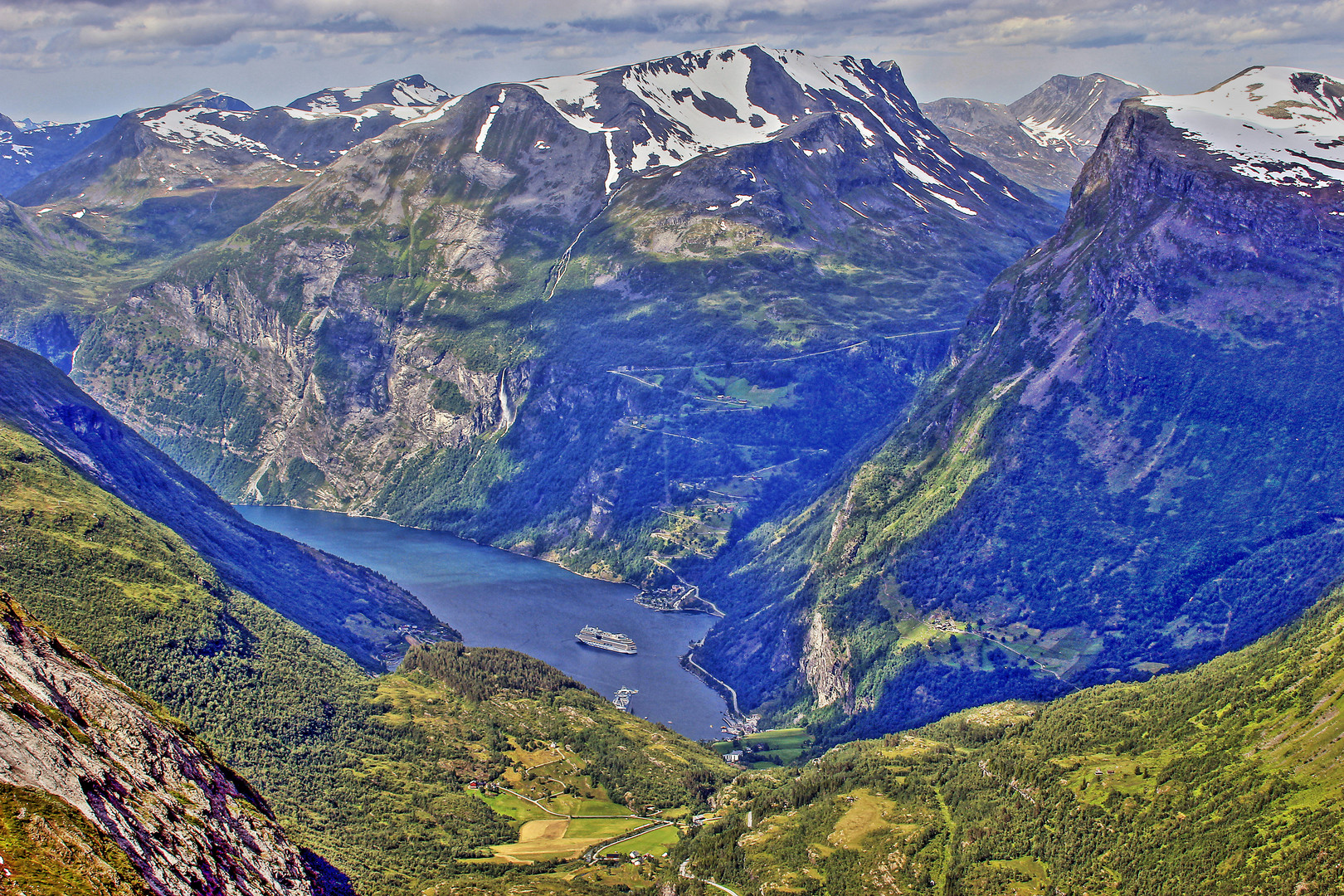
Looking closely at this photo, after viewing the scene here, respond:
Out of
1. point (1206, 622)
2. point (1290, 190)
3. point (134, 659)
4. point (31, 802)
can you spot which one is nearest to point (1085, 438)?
point (1206, 622)

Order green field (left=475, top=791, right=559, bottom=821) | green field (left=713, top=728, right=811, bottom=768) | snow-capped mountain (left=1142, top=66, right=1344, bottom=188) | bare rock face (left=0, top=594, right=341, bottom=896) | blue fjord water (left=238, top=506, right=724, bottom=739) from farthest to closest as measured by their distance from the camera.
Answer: blue fjord water (left=238, top=506, right=724, bottom=739) < snow-capped mountain (left=1142, top=66, right=1344, bottom=188) < green field (left=713, top=728, right=811, bottom=768) < green field (left=475, top=791, right=559, bottom=821) < bare rock face (left=0, top=594, right=341, bottom=896)

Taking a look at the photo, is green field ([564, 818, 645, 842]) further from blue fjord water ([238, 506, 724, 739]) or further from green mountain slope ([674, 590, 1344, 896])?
blue fjord water ([238, 506, 724, 739])

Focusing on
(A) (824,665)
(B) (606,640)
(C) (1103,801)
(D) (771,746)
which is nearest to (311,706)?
(D) (771,746)

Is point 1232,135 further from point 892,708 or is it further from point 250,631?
point 250,631

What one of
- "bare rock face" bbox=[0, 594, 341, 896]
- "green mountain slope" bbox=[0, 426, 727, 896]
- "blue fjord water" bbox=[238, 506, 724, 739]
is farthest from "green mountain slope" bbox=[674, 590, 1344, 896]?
"bare rock face" bbox=[0, 594, 341, 896]

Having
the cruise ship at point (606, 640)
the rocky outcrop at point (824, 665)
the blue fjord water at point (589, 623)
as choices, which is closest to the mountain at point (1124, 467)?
the rocky outcrop at point (824, 665)

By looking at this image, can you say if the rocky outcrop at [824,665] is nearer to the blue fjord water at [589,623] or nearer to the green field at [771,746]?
the green field at [771,746]

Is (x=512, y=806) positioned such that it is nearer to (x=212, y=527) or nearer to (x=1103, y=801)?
(x=1103, y=801)
